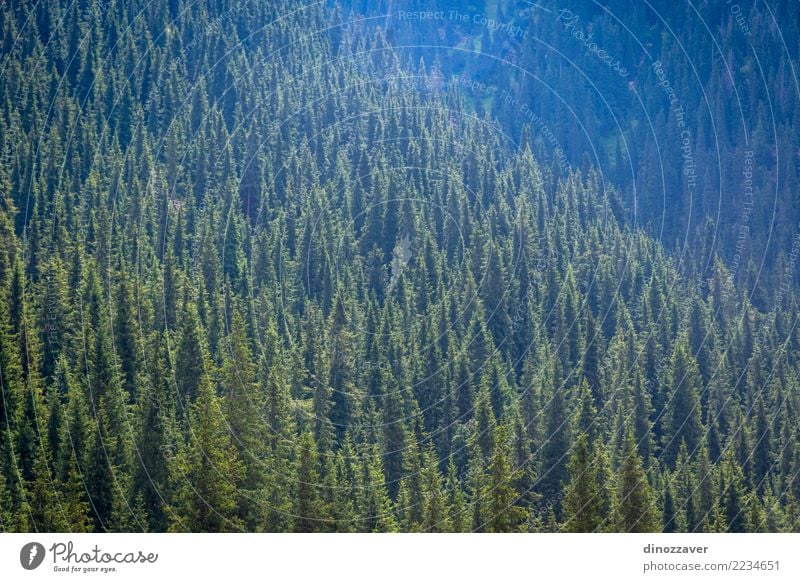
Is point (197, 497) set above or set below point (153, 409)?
below

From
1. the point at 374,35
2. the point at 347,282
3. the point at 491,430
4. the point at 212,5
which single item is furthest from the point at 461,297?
the point at 212,5
